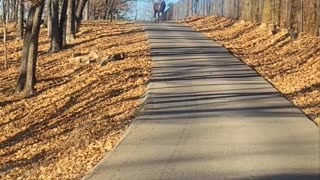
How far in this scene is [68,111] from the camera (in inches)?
615

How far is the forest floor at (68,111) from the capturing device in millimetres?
9898

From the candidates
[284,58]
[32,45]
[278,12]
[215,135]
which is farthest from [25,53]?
[278,12]

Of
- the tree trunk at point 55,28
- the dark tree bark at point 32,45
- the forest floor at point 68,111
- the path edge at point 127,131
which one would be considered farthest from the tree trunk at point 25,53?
the tree trunk at point 55,28

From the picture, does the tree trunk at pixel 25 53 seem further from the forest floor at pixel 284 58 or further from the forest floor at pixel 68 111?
the forest floor at pixel 284 58

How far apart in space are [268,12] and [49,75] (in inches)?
485

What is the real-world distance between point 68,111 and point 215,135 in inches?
251

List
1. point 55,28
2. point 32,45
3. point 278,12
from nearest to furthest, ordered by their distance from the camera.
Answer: point 32,45 < point 55,28 < point 278,12

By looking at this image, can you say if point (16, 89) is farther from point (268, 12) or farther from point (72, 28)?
point (268, 12)

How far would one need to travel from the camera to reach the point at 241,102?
1334cm

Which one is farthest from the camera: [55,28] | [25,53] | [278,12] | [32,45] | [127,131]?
[278,12]

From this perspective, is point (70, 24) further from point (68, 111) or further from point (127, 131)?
point (127, 131)

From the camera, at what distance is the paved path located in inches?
311

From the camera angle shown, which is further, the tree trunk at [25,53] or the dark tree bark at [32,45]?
the tree trunk at [25,53]

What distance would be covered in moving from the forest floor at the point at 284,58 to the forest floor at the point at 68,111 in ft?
11.4
